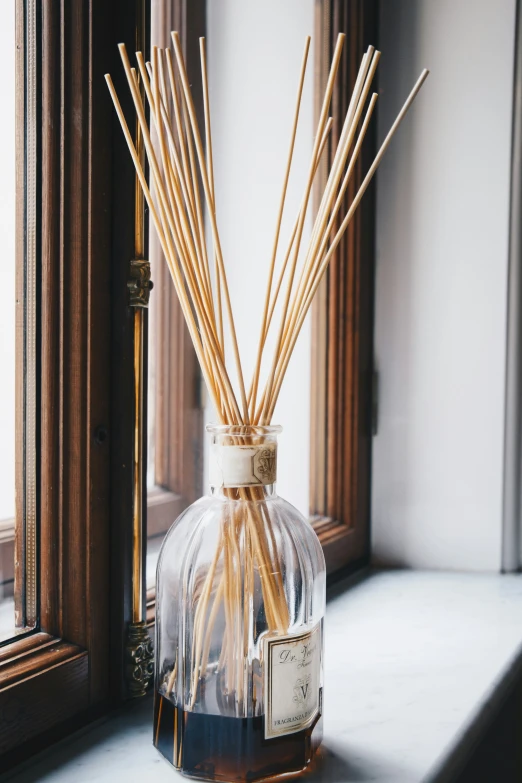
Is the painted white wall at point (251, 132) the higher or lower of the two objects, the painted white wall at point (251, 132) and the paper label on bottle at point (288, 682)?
the higher

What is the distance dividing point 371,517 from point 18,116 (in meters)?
0.80

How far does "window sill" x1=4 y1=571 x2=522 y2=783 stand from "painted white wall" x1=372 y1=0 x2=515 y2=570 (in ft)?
0.34

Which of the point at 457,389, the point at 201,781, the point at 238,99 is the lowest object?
the point at 201,781

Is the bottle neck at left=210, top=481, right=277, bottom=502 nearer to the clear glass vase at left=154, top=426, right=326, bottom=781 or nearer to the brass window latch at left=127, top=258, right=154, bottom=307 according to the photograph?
the clear glass vase at left=154, top=426, right=326, bottom=781

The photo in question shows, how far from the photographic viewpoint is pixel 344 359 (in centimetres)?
110

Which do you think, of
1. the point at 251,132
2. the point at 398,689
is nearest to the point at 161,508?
the point at 398,689

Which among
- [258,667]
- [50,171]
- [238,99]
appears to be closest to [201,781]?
[258,667]

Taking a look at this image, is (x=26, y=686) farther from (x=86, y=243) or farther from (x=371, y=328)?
(x=371, y=328)

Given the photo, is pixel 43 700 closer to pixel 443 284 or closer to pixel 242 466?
pixel 242 466

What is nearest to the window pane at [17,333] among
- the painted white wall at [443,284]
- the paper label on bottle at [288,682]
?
the paper label on bottle at [288,682]

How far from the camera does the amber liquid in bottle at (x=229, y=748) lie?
0.50m

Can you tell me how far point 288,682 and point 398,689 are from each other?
0.83 ft

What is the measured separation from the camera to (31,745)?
0.55 m

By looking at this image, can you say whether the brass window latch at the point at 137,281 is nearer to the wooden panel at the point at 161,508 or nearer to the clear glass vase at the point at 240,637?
the clear glass vase at the point at 240,637
